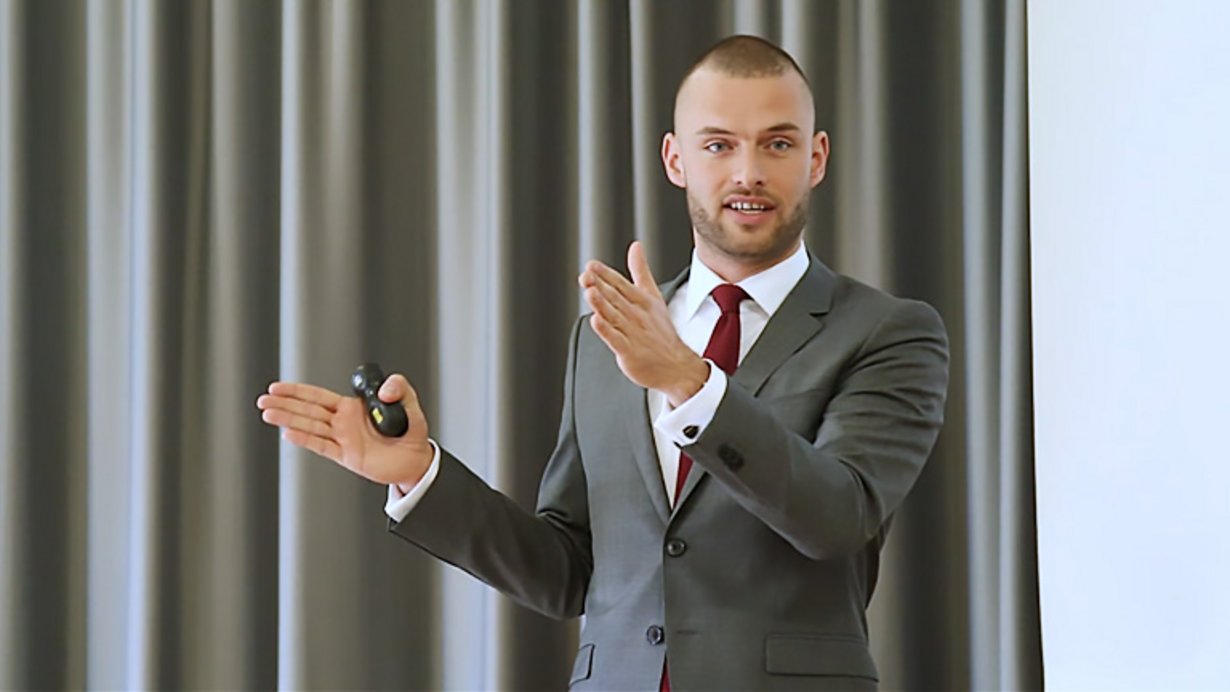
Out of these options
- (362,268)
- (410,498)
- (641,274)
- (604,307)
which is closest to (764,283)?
(641,274)

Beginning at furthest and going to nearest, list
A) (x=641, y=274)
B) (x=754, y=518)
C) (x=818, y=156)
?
(x=818, y=156) → (x=754, y=518) → (x=641, y=274)

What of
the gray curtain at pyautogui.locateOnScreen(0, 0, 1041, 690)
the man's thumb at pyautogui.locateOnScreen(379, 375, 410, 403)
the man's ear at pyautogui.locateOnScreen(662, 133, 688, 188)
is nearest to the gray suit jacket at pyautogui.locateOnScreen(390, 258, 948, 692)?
the man's thumb at pyautogui.locateOnScreen(379, 375, 410, 403)

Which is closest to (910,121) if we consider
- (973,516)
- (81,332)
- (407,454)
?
(973,516)

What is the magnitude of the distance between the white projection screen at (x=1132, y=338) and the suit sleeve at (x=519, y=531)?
757 millimetres

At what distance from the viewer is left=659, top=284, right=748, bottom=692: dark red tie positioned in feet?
5.66

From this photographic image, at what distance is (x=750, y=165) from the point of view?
1.80 metres

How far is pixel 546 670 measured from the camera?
2594 mm

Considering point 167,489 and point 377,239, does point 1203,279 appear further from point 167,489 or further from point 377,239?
point 167,489

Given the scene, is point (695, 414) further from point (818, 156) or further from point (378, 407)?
point (818, 156)

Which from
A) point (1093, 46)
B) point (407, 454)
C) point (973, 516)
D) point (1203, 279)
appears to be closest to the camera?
point (407, 454)

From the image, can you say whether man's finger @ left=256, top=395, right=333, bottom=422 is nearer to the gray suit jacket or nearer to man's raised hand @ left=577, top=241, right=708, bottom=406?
the gray suit jacket

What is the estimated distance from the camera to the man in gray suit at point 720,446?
1523 millimetres

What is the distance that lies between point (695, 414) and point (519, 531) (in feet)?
1.33

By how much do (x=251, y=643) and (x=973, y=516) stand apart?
126cm
